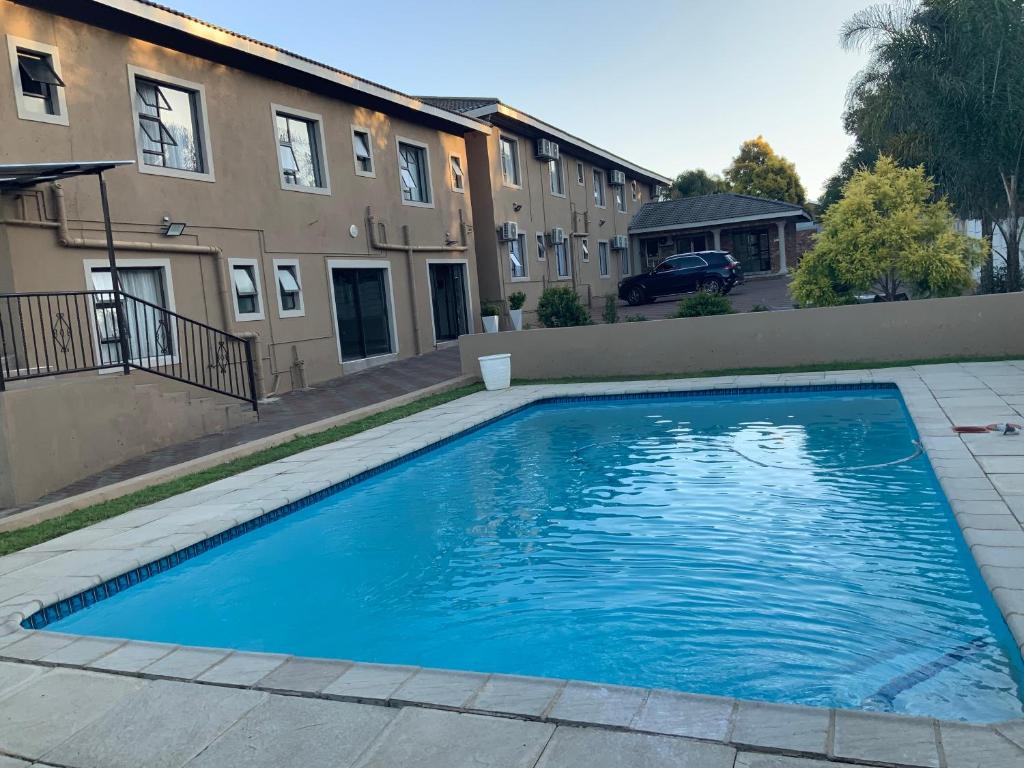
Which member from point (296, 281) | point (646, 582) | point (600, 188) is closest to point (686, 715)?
point (646, 582)

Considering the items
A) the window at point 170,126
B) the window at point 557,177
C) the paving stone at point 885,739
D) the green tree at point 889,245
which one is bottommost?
the paving stone at point 885,739

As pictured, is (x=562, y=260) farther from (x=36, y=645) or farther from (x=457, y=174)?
(x=36, y=645)

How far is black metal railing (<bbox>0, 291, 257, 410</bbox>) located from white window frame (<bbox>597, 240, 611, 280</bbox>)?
55.7 feet

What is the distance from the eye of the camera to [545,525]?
6254 mm

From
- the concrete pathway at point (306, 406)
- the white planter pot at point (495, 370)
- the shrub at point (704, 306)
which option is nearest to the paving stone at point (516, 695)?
the concrete pathway at point (306, 406)

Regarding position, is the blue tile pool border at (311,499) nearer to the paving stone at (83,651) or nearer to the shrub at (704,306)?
the paving stone at (83,651)

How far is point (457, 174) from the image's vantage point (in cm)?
1906

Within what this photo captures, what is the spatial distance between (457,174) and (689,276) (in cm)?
940

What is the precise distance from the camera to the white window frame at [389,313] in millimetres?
14453

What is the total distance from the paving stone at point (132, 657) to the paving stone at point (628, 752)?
216 centimetres

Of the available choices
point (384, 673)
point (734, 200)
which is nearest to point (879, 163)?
point (384, 673)

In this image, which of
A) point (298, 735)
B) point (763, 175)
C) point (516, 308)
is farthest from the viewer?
point (763, 175)

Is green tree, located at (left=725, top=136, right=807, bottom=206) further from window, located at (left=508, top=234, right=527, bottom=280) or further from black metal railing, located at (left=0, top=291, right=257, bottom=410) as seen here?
black metal railing, located at (left=0, top=291, right=257, bottom=410)

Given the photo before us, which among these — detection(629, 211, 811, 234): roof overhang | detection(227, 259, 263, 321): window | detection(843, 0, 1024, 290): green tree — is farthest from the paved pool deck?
detection(629, 211, 811, 234): roof overhang
